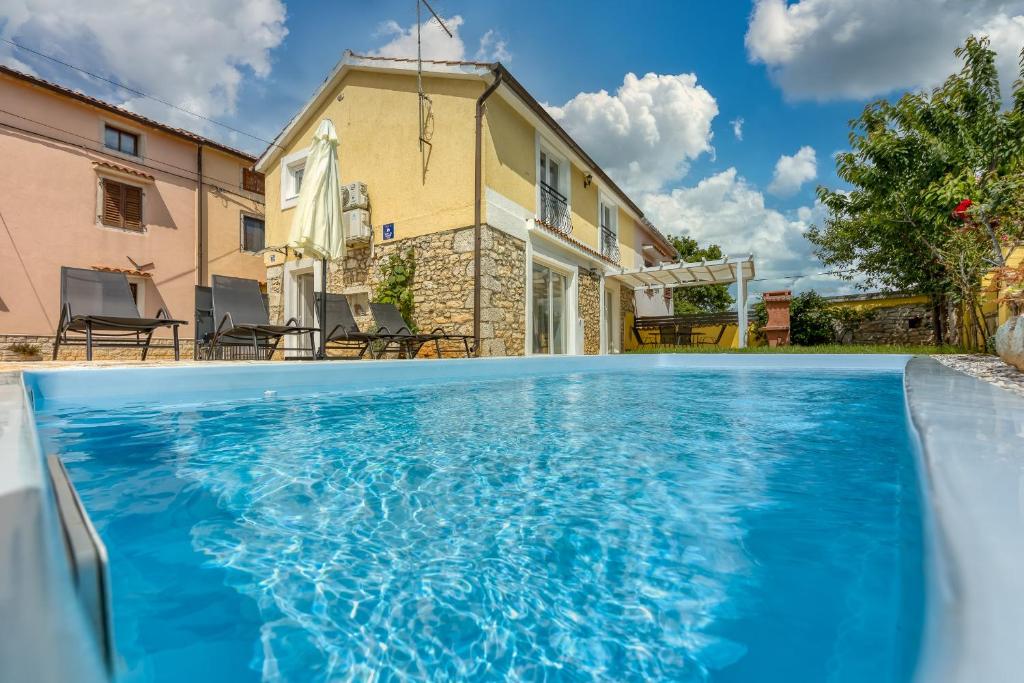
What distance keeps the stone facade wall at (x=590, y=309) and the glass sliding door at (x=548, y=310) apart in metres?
0.66

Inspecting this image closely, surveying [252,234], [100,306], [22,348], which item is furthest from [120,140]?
[100,306]

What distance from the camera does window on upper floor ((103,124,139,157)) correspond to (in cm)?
1239

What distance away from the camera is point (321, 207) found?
7.52 meters

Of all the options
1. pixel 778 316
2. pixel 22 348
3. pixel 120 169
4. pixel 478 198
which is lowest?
pixel 22 348

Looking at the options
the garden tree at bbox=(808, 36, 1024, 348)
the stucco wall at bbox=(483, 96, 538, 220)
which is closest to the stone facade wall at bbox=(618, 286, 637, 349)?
the stucco wall at bbox=(483, 96, 538, 220)

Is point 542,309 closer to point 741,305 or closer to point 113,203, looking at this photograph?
point 741,305

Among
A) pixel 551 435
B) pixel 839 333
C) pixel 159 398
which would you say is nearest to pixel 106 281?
pixel 159 398

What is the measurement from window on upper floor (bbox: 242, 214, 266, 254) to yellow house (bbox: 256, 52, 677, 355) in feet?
9.78

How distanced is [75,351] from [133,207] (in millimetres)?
4085

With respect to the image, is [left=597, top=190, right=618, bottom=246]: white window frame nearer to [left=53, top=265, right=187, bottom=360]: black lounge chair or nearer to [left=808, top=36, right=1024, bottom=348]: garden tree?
[left=808, top=36, right=1024, bottom=348]: garden tree

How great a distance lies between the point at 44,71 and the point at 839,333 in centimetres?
2260

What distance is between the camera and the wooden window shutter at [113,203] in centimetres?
1210

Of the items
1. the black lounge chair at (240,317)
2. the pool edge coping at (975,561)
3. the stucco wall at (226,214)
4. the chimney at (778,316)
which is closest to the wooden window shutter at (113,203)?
the stucco wall at (226,214)

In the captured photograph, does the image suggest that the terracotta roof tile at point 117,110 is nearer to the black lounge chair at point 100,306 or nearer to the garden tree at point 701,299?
the black lounge chair at point 100,306
